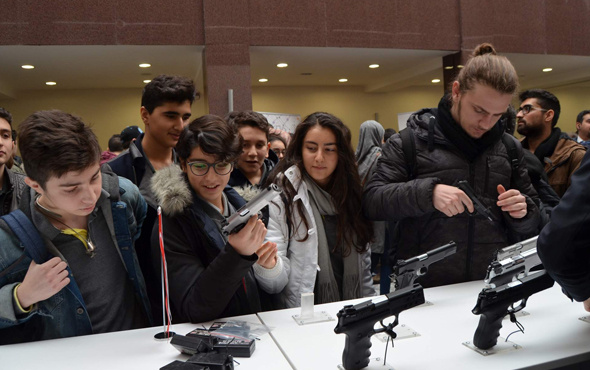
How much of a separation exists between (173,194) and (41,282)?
55 centimetres

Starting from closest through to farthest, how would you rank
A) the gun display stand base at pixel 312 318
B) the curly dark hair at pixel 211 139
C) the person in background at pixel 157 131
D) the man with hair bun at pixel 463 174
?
the gun display stand base at pixel 312 318
the curly dark hair at pixel 211 139
the man with hair bun at pixel 463 174
the person in background at pixel 157 131

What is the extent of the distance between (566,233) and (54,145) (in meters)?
1.64

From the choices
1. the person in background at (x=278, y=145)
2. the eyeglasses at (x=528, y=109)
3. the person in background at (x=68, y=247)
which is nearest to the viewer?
the person in background at (x=68, y=247)

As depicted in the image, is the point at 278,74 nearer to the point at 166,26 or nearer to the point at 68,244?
the point at 166,26

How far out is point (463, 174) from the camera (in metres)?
2.05

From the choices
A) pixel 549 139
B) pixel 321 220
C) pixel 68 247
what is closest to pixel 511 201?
pixel 321 220

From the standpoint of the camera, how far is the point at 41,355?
1528 millimetres

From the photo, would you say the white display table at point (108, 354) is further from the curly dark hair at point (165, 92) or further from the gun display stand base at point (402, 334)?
the curly dark hair at point (165, 92)

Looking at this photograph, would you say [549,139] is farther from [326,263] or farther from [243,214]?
[243,214]

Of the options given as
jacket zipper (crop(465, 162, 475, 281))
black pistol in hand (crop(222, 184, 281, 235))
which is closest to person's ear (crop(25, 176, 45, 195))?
black pistol in hand (crop(222, 184, 281, 235))

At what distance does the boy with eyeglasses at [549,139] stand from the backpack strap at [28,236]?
364 centimetres

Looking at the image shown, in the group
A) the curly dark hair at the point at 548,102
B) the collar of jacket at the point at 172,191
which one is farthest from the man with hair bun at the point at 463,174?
the curly dark hair at the point at 548,102

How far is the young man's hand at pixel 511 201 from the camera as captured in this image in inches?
74.2

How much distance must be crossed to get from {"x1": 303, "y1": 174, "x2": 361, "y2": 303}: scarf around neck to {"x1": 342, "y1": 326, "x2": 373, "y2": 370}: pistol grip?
2.51 feet
